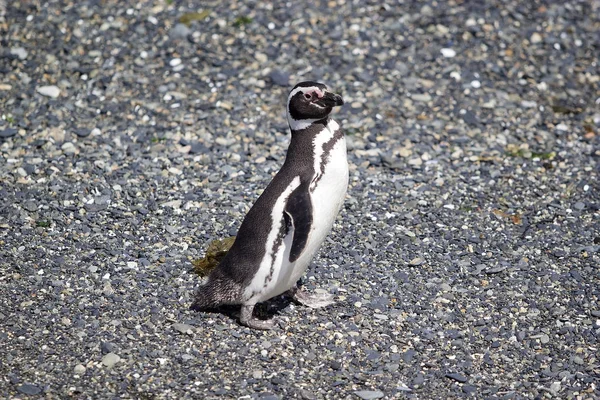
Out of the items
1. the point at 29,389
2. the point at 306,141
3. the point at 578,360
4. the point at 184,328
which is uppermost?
the point at 306,141

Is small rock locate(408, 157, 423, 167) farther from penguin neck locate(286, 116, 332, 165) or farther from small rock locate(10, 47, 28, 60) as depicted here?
small rock locate(10, 47, 28, 60)

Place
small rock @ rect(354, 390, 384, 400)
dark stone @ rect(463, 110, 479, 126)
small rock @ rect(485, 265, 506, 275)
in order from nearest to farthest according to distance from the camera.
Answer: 1. small rock @ rect(354, 390, 384, 400)
2. small rock @ rect(485, 265, 506, 275)
3. dark stone @ rect(463, 110, 479, 126)

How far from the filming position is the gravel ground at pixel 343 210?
471 centimetres

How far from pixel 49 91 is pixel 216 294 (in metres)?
3.64

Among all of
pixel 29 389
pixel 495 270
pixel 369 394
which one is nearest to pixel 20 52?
pixel 29 389

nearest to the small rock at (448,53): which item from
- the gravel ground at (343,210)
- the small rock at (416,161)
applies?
the gravel ground at (343,210)

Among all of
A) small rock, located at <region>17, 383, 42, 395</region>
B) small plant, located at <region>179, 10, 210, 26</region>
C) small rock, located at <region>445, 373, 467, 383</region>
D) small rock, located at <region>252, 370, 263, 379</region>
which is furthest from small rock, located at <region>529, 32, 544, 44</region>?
small rock, located at <region>17, 383, 42, 395</region>

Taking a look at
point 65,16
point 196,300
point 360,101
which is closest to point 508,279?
point 196,300

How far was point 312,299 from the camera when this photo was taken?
5168mm

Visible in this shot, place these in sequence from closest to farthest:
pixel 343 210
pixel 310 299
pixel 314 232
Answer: pixel 314 232 → pixel 310 299 → pixel 343 210

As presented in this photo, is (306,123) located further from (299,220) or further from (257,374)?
(257,374)

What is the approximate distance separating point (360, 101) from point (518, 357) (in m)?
3.44

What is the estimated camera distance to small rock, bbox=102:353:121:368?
4.58m

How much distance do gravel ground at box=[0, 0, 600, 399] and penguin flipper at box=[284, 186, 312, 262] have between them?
62cm
